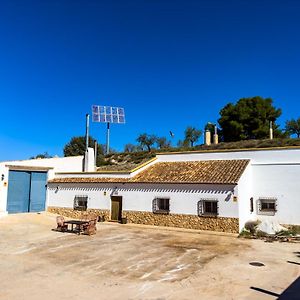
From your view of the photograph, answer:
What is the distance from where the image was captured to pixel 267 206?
21.8m

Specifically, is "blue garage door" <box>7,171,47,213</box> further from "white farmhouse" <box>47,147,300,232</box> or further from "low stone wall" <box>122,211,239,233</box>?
"low stone wall" <box>122,211,239,233</box>

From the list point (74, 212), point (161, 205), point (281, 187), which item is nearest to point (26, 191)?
point (74, 212)

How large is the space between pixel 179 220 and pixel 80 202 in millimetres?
9136

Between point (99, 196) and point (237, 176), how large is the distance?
11.1 metres

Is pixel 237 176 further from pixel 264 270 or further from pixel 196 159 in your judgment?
pixel 264 270

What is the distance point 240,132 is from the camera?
4975 centimetres

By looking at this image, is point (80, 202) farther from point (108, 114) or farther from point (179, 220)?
point (108, 114)

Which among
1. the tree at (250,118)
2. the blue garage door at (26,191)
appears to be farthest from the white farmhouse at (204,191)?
the tree at (250,118)

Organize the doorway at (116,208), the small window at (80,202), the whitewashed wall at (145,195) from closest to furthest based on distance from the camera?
1. the whitewashed wall at (145,195)
2. the doorway at (116,208)
3. the small window at (80,202)

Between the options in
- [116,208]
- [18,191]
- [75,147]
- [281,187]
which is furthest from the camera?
[75,147]

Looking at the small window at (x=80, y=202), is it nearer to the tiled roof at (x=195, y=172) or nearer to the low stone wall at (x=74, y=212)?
the low stone wall at (x=74, y=212)

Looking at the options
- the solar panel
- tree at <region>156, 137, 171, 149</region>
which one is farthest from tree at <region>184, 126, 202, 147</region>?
the solar panel

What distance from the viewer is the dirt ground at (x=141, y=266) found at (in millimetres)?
9273

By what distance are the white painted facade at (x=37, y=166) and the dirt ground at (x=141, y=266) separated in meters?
5.94
